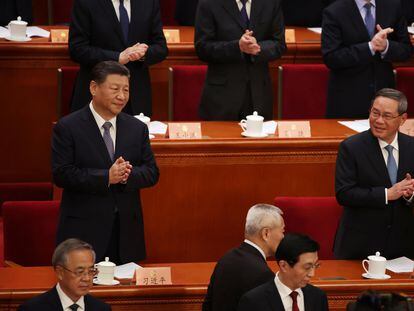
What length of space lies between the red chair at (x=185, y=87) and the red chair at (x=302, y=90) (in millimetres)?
551

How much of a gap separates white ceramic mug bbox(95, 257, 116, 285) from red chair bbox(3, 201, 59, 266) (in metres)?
0.97

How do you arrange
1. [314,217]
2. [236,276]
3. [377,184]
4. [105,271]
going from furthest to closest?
[314,217] → [377,184] → [105,271] → [236,276]

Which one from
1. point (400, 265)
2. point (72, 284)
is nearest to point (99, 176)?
point (72, 284)

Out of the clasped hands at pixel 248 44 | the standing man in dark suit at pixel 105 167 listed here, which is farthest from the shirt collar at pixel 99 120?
the clasped hands at pixel 248 44

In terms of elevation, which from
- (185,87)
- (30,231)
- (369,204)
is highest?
(185,87)

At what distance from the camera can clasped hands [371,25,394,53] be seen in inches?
283

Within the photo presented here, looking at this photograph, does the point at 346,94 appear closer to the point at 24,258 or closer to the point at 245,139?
the point at 245,139

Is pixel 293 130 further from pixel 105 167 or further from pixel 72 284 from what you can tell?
pixel 72 284

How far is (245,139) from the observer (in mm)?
7012

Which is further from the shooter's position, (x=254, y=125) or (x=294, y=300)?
(x=254, y=125)

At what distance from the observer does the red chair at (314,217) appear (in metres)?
6.43

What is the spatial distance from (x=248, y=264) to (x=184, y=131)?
1.93 metres

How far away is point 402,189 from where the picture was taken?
5805 millimetres

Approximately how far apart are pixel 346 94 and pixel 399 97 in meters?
1.63
